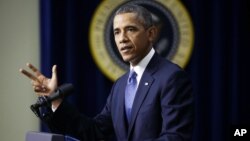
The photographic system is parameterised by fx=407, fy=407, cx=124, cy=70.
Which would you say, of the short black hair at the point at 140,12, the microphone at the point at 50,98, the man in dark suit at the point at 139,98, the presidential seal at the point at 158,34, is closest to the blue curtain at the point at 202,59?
the presidential seal at the point at 158,34

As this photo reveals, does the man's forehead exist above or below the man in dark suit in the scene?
above

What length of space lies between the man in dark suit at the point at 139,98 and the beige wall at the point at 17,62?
1.59 meters

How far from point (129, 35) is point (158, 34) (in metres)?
1.52

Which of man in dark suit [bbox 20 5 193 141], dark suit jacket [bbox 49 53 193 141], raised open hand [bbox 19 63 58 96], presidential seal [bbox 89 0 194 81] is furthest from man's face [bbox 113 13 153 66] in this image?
presidential seal [bbox 89 0 194 81]

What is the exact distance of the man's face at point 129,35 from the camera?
5.82ft

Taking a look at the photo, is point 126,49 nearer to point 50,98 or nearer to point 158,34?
point 50,98

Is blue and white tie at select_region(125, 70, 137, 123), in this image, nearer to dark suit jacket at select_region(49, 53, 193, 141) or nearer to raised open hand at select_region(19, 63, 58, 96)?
dark suit jacket at select_region(49, 53, 193, 141)

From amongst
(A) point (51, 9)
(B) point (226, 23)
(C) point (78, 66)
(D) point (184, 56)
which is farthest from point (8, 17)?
(B) point (226, 23)

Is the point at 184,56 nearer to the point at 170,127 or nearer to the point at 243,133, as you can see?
the point at 243,133

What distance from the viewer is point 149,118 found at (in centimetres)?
170

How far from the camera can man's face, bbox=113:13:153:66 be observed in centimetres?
177

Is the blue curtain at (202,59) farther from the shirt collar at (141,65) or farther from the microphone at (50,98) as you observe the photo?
the microphone at (50,98)

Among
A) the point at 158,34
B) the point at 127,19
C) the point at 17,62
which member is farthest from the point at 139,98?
the point at 17,62

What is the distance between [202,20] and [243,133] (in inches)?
36.7
